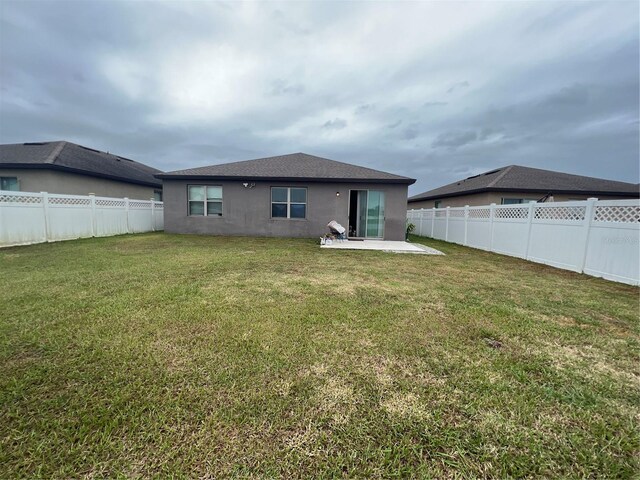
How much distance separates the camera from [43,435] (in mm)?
1542

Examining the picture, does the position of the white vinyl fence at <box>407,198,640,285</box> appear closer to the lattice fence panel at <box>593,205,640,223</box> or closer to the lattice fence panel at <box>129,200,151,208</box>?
the lattice fence panel at <box>593,205,640,223</box>

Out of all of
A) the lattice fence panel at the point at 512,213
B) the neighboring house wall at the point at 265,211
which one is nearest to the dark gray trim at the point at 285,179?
the neighboring house wall at the point at 265,211

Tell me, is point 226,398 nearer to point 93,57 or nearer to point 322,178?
point 322,178

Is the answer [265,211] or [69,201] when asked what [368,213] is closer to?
[265,211]

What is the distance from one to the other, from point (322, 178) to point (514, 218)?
7564 millimetres

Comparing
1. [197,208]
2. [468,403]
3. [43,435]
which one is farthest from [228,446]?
[197,208]

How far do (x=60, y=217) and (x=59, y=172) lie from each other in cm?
437

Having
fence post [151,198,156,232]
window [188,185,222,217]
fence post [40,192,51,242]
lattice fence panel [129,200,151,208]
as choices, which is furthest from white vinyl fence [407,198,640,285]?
fence post [151,198,156,232]

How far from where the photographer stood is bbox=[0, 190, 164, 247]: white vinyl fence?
858 cm

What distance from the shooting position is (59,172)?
12445 mm

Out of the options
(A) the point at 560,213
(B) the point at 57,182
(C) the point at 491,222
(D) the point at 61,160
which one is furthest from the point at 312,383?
(D) the point at 61,160

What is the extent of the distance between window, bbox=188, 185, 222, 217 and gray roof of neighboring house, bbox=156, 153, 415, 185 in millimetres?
675

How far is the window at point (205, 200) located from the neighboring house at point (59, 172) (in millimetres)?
5617

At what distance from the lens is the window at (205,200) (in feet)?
42.1
